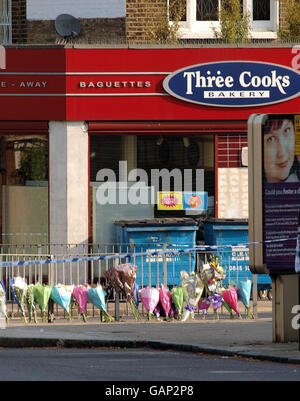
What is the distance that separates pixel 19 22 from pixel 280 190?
11.3 meters

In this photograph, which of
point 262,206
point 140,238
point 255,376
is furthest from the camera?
point 140,238

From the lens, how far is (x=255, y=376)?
1076 cm

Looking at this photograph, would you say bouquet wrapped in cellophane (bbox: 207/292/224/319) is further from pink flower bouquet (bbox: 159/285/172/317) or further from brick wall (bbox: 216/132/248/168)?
brick wall (bbox: 216/132/248/168)

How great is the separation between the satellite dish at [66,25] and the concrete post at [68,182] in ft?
6.65

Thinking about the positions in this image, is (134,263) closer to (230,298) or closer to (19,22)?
(230,298)

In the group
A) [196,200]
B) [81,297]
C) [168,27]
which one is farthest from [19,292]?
[168,27]

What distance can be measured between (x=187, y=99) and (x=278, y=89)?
1748 mm

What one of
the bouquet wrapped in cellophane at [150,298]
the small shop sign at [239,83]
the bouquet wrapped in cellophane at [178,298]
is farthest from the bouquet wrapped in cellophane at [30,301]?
the small shop sign at [239,83]

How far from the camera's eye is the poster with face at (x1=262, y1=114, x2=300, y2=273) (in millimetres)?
13406

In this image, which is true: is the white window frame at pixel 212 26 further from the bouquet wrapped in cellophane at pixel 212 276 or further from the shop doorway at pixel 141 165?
the bouquet wrapped in cellophane at pixel 212 276

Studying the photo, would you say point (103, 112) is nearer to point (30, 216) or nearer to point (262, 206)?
Result: point (30, 216)

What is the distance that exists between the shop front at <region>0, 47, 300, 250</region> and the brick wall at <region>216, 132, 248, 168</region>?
19 mm

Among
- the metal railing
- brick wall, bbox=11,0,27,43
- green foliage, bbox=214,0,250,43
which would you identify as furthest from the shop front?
brick wall, bbox=11,0,27,43
